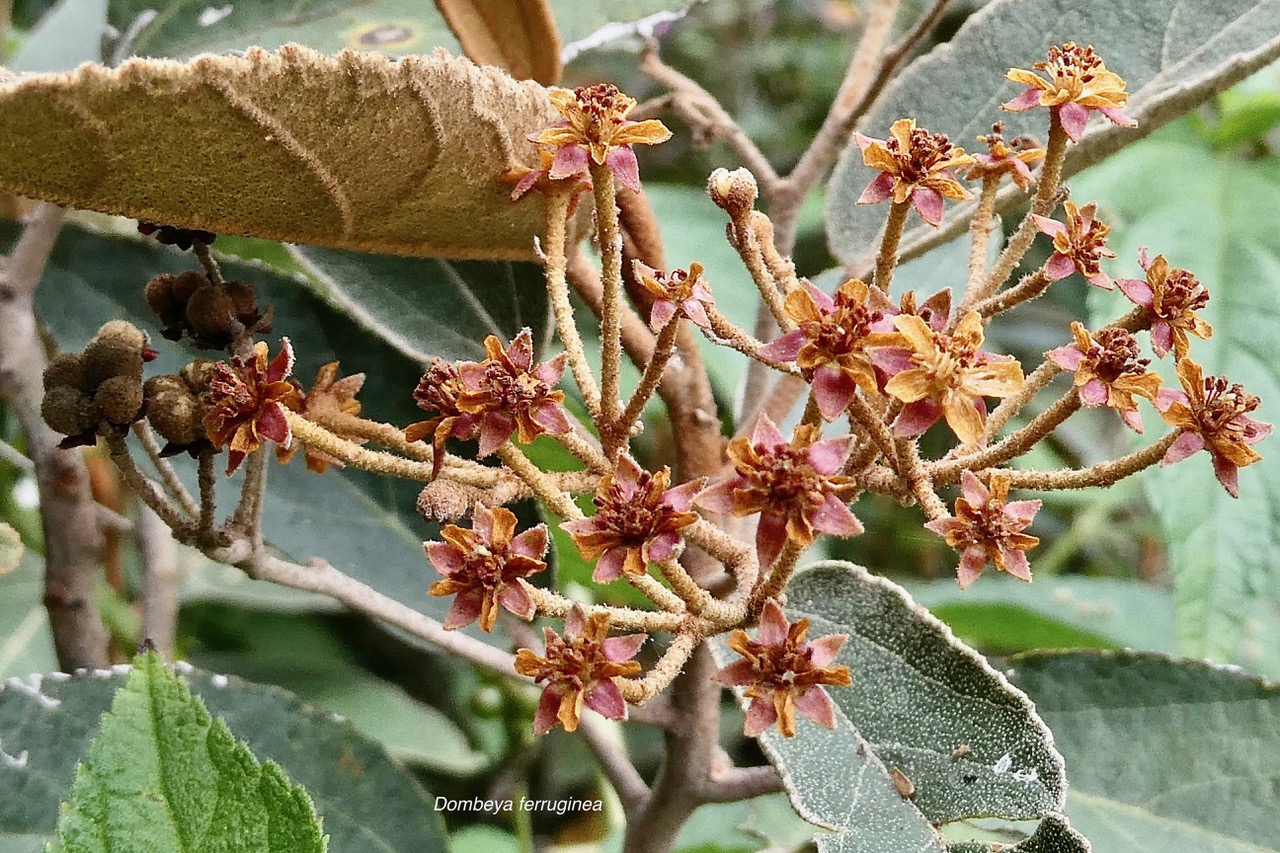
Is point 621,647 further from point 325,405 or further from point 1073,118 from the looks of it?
point 1073,118

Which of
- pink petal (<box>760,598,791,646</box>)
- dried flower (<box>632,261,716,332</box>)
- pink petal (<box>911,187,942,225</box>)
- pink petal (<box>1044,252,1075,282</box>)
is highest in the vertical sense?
pink petal (<box>1044,252,1075,282</box>)

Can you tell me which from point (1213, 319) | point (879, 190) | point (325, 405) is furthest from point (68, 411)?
point (1213, 319)

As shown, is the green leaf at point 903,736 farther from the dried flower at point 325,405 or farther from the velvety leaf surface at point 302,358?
the velvety leaf surface at point 302,358

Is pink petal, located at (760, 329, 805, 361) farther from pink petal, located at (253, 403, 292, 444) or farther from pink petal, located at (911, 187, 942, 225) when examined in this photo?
pink petal, located at (253, 403, 292, 444)

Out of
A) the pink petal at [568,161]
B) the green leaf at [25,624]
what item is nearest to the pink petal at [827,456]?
the pink petal at [568,161]

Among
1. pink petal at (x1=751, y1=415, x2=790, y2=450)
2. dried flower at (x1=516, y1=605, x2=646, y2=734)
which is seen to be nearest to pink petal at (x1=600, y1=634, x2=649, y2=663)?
dried flower at (x1=516, y1=605, x2=646, y2=734)

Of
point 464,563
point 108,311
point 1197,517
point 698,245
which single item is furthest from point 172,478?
point 698,245
